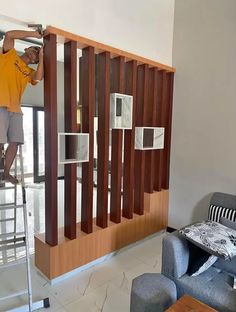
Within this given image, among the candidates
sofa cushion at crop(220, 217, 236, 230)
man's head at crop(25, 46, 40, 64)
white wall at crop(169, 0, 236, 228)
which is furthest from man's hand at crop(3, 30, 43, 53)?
sofa cushion at crop(220, 217, 236, 230)

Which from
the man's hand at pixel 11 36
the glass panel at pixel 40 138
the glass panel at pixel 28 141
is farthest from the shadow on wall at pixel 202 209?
the glass panel at pixel 28 141

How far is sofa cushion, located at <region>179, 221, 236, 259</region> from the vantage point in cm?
184

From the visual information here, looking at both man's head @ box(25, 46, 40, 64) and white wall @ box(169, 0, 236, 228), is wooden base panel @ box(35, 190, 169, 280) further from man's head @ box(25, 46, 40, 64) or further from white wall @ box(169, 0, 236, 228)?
man's head @ box(25, 46, 40, 64)

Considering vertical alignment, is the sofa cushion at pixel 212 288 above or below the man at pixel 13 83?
below

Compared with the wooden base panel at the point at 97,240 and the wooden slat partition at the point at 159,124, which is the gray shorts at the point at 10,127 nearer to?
the wooden base panel at the point at 97,240

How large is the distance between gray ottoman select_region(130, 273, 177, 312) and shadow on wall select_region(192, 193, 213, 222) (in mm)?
1625

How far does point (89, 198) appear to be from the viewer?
8.57ft

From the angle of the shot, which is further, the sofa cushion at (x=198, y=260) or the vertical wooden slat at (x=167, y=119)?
the vertical wooden slat at (x=167, y=119)

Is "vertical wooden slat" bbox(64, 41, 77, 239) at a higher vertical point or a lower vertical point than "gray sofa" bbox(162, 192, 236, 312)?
higher

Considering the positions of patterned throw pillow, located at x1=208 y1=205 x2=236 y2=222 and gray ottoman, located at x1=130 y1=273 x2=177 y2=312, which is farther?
patterned throw pillow, located at x1=208 y1=205 x2=236 y2=222

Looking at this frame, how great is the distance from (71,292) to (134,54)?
2.67 metres

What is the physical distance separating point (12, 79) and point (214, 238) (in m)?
2.10

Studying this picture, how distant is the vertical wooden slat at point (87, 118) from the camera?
2469 millimetres

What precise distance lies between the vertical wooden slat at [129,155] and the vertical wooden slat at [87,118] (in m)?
0.60
